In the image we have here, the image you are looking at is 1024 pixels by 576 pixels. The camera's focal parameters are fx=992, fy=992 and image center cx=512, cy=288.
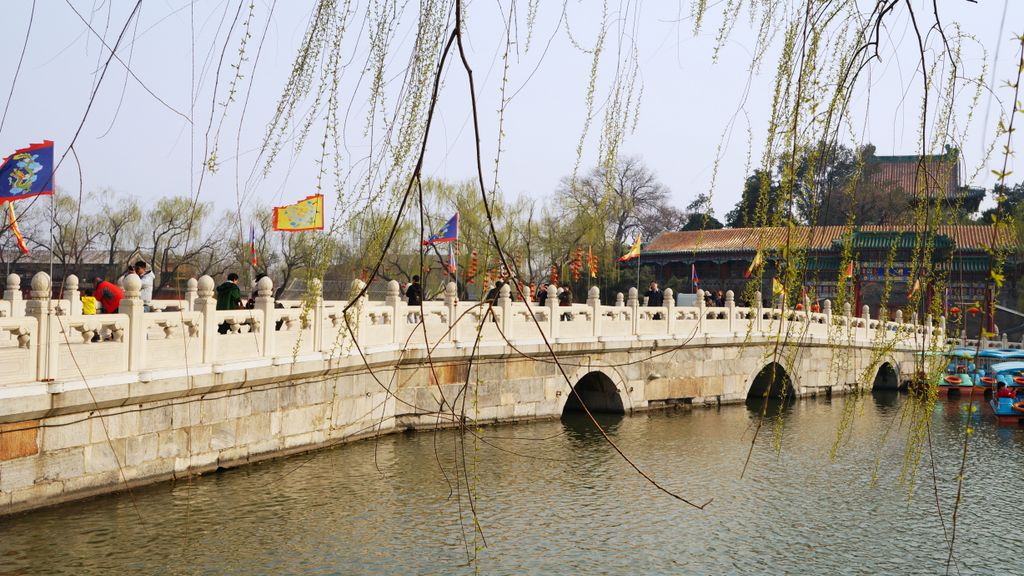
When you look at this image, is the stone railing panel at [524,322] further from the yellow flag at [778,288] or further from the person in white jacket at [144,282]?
the yellow flag at [778,288]

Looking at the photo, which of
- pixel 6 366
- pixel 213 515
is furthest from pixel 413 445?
pixel 6 366

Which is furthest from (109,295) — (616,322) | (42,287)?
(616,322)

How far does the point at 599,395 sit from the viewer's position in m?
16.3

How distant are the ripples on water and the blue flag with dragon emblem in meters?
3.44

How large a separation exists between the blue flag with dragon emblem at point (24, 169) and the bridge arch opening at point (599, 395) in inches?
342

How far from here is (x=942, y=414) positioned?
1809 centimetres

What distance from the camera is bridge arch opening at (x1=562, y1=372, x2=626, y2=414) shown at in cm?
1596

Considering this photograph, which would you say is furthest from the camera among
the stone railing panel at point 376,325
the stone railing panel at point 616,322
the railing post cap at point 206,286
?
the stone railing panel at point 616,322

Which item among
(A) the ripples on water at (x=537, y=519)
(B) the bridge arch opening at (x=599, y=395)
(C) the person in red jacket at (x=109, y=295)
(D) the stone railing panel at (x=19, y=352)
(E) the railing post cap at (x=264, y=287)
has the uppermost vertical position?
(E) the railing post cap at (x=264, y=287)

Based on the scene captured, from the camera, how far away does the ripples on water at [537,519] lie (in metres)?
7.48

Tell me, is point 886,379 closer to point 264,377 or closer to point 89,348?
point 264,377

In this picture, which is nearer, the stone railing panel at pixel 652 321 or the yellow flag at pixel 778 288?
the yellow flag at pixel 778 288

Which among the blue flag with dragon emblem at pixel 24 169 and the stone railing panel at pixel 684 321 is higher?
the blue flag with dragon emblem at pixel 24 169

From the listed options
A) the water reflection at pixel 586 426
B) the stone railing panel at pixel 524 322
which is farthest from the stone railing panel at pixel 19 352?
the water reflection at pixel 586 426
